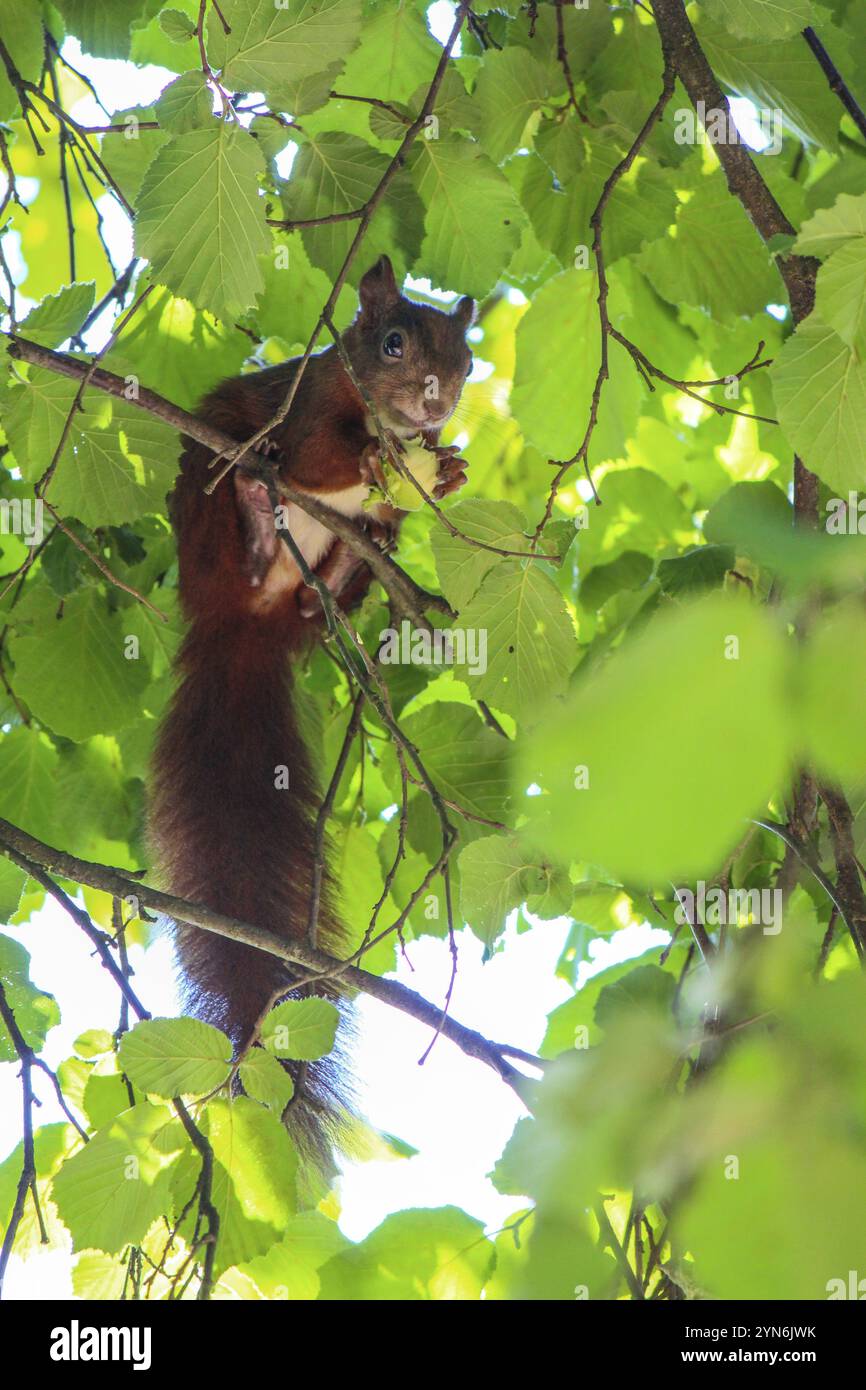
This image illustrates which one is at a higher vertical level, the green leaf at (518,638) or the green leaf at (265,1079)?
the green leaf at (518,638)

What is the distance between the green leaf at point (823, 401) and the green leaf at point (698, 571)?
1.06 ft

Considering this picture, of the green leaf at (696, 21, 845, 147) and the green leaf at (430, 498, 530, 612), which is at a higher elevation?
the green leaf at (696, 21, 845, 147)

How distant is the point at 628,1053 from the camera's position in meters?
0.42

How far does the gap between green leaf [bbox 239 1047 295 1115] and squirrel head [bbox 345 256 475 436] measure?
1606 mm

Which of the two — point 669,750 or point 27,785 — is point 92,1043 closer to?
point 27,785

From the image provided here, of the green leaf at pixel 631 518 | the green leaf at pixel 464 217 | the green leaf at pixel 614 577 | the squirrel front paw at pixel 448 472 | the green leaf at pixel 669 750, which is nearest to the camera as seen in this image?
the green leaf at pixel 669 750

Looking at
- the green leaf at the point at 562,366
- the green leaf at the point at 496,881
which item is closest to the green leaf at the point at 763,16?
the green leaf at the point at 562,366

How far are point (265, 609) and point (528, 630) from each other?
1.18 m

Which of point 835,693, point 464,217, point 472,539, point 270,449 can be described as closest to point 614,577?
point 270,449

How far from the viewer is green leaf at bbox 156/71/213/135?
1.24 m

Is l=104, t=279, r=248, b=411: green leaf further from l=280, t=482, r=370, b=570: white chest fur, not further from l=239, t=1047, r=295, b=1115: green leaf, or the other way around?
l=239, t=1047, r=295, b=1115: green leaf

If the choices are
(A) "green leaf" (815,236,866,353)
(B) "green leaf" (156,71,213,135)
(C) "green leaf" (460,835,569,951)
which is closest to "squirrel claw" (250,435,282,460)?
(B) "green leaf" (156,71,213,135)

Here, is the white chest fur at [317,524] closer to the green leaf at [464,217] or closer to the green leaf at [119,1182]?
the green leaf at [464,217]

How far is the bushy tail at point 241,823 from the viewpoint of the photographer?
6.00 feet
